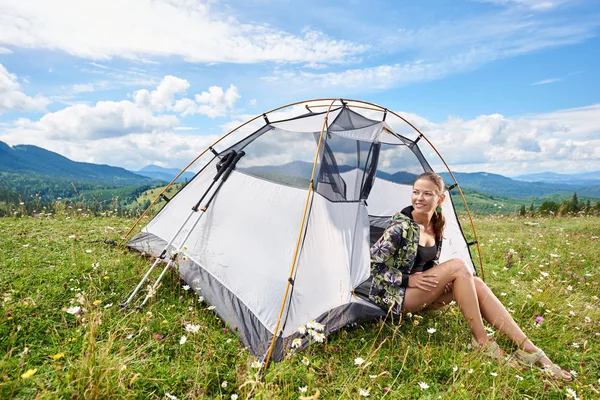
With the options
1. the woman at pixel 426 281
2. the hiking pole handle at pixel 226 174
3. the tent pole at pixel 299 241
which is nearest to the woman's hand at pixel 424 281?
the woman at pixel 426 281

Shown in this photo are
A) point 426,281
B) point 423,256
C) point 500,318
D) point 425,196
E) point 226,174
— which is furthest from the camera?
point 226,174

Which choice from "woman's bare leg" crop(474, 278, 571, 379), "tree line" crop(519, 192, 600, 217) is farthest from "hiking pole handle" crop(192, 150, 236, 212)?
"tree line" crop(519, 192, 600, 217)

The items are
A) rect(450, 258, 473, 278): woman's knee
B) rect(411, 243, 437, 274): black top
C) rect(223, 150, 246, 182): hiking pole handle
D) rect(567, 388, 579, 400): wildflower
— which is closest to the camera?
rect(567, 388, 579, 400): wildflower

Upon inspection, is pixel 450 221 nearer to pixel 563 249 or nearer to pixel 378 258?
pixel 378 258

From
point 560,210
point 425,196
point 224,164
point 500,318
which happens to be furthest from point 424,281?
point 560,210

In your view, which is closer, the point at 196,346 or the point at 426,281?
the point at 196,346

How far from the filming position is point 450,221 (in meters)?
6.71

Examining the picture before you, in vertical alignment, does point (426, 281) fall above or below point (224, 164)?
below

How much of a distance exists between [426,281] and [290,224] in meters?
1.84

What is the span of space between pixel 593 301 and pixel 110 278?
813 centimetres

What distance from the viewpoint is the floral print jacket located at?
4441mm

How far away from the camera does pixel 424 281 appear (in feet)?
14.6

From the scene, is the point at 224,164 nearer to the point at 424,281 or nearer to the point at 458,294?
the point at 424,281

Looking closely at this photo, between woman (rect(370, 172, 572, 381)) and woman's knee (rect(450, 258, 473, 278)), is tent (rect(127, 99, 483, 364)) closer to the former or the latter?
woman (rect(370, 172, 572, 381))
